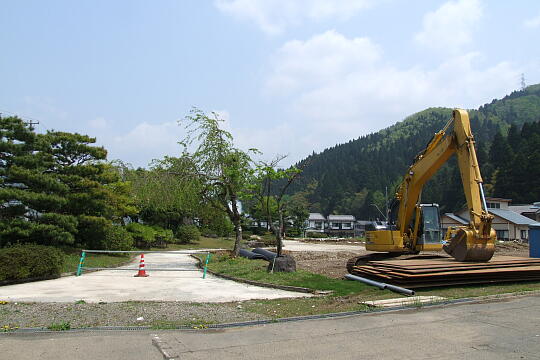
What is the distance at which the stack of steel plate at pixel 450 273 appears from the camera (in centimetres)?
1202

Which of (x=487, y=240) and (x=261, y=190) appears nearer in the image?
(x=487, y=240)

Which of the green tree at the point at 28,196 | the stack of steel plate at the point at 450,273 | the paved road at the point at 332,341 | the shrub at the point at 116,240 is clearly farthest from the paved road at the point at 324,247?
the paved road at the point at 332,341

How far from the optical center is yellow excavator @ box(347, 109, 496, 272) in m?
13.5

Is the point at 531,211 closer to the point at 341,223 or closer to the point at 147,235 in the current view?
the point at 147,235

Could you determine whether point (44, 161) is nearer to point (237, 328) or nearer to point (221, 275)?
point (221, 275)

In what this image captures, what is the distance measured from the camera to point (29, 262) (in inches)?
577

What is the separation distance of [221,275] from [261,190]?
6.59 m

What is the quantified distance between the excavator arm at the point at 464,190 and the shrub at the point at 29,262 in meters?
12.5

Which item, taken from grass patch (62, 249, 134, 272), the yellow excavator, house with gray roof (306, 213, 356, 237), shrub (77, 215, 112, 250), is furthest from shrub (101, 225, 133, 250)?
house with gray roof (306, 213, 356, 237)

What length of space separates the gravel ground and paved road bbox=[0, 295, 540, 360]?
0.83 metres

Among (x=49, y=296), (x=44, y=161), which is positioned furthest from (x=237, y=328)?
(x=44, y=161)

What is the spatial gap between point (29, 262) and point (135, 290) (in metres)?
4.00

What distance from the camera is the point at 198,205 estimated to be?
2320 cm

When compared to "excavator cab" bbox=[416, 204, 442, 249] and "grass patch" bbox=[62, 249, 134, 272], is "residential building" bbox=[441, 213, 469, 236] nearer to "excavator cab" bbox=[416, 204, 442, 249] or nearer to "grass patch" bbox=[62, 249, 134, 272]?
"excavator cab" bbox=[416, 204, 442, 249]
